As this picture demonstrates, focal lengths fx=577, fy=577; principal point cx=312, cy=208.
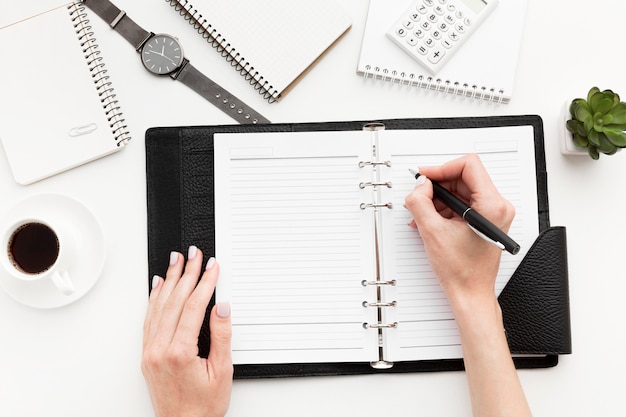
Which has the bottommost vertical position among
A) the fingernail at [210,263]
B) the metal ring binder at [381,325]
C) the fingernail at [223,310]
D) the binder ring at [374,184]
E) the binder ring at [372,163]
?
the metal ring binder at [381,325]

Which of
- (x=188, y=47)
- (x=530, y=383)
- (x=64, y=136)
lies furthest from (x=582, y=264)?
(x=64, y=136)

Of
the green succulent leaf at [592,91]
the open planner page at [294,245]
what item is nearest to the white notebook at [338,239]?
the open planner page at [294,245]

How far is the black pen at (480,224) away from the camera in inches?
30.9

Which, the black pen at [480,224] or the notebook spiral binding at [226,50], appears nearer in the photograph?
the black pen at [480,224]

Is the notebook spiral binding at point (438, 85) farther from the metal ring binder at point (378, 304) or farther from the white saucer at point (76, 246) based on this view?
the white saucer at point (76, 246)

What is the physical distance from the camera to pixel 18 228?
0.85m

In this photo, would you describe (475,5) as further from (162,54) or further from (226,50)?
(162,54)

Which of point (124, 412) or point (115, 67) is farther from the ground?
point (115, 67)

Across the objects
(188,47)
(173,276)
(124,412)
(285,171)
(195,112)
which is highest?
(188,47)

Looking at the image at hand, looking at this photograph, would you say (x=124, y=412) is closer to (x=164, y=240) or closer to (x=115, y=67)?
(x=164, y=240)

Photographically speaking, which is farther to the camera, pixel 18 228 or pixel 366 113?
pixel 366 113

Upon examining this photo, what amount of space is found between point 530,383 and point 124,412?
646 mm

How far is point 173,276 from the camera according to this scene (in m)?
0.91

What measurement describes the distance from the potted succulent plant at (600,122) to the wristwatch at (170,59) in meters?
0.49
